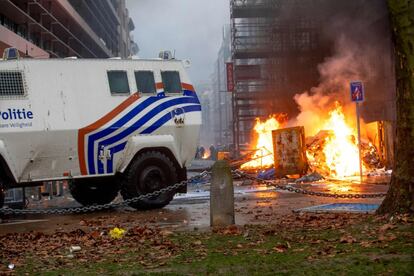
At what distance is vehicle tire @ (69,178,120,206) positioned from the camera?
13.2m

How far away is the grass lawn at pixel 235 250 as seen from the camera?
5.42 m

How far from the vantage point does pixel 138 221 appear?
10258 mm

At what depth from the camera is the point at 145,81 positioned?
12398 millimetres

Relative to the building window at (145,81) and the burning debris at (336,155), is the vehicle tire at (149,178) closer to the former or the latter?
the building window at (145,81)

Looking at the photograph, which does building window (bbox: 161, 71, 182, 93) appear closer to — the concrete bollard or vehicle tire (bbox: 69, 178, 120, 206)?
vehicle tire (bbox: 69, 178, 120, 206)

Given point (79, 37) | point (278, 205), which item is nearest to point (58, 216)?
point (278, 205)

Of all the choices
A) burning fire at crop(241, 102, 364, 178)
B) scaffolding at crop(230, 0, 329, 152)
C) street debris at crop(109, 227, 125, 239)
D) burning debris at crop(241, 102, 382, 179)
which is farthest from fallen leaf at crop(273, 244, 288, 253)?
scaffolding at crop(230, 0, 329, 152)

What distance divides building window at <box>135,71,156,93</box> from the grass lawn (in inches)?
175

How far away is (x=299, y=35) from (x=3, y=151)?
2410 centimetres

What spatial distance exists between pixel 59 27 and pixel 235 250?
149 ft

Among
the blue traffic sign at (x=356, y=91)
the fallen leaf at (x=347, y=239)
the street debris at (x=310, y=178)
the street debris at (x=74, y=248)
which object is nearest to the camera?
the fallen leaf at (x=347, y=239)

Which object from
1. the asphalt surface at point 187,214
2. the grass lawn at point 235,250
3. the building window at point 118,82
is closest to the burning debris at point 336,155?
the asphalt surface at point 187,214

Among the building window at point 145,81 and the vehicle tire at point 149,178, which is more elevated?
the building window at point 145,81

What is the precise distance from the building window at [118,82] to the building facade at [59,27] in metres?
11.6
